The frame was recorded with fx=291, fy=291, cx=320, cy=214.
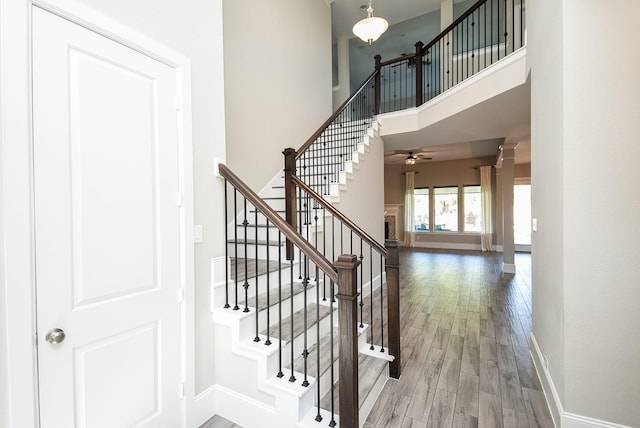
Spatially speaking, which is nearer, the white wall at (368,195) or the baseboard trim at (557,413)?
the baseboard trim at (557,413)

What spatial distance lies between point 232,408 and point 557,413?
2.11m

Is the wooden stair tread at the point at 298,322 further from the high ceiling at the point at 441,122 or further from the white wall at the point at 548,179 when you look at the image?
the high ceiling at the point at 441,122

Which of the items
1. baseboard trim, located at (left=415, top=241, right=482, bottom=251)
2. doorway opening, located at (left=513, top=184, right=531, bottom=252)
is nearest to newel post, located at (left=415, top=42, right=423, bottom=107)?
doorway opening, located at (left=513, top=184, right=531, bottom=252)

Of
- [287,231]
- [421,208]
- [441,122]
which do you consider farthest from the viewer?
[421,208]

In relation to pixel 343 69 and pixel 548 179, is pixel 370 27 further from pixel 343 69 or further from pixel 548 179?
pixel 343 69

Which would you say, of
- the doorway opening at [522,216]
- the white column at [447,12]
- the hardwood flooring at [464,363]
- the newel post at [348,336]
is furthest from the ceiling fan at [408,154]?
the newel post at [348,336]

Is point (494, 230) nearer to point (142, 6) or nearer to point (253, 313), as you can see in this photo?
point (253, 313)

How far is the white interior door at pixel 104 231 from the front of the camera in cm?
131

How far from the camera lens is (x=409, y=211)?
422 inches

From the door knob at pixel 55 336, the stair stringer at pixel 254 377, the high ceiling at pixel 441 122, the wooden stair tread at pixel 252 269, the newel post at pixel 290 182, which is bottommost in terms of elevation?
the stair stringer at pixel 254 377

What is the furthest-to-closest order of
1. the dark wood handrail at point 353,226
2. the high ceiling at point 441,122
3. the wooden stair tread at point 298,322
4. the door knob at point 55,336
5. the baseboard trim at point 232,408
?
the high ceiling at point 441,122
the dark wood handrail at point 353,226
the wooden stair tread at point 298,322
the baseboard trim at point 232,408
the door knob at point 55,336

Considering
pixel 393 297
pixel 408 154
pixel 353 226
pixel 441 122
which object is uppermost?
pixel 408 154

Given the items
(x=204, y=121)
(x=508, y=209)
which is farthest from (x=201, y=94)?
(x=508, y=209)

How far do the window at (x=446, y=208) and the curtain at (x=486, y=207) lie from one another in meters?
0.90
